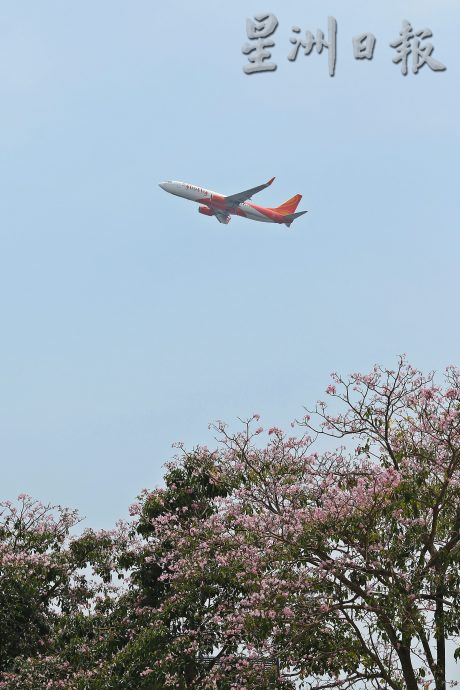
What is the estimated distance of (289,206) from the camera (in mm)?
52969

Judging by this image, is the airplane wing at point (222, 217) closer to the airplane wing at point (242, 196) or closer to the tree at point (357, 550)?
the airplane wing at point (242, 196)

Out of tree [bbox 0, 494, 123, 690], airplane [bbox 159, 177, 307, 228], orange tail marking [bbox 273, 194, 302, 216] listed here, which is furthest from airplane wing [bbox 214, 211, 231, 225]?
tree [bbox 0, 494, 123, 690]

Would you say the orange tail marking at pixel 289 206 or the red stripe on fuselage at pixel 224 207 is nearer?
the red stripe on fuselage at pixel 224 207

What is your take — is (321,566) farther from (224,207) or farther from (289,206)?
(289,206)

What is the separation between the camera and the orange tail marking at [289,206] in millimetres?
52125

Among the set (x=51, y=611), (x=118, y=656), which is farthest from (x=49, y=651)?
(x=118, y=656)

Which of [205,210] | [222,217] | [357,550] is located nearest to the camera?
[357,550]

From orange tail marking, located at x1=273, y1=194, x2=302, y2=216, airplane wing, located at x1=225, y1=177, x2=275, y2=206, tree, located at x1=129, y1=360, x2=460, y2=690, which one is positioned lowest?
tree, located at x1=129, y1=360, x2=460, y2=690

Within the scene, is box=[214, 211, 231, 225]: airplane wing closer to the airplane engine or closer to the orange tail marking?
the airplane engine

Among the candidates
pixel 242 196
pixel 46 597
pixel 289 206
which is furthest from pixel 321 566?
pixel 289 206

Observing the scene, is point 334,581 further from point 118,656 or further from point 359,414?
point 118,656

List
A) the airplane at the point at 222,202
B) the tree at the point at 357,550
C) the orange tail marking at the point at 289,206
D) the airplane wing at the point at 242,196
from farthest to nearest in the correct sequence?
the orange tail marking at the point at 289,206
the airplane at the point at 222,202
the airplane wing at the point at 242,196
the tree at the point at 357,550

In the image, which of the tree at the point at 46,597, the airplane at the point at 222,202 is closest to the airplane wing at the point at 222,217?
the airplane at the point at 222,202

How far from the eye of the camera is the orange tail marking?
5212cm
